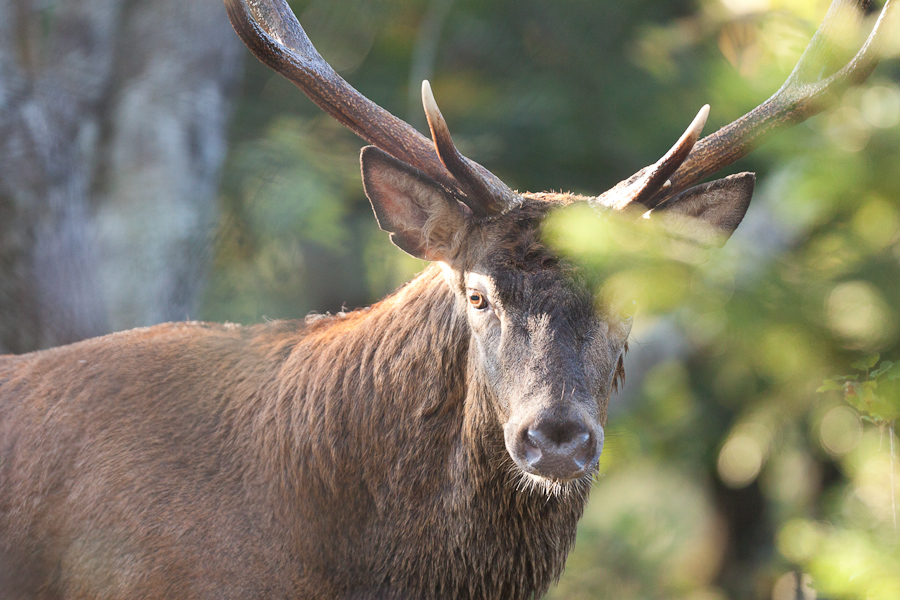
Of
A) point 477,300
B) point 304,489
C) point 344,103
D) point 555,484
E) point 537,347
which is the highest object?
point 344,103

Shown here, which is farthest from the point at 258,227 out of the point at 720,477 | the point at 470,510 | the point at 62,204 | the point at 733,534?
the point at 733,534

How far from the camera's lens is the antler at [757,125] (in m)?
2.58

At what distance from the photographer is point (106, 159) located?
244 inches

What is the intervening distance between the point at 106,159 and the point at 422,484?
14.4 ft

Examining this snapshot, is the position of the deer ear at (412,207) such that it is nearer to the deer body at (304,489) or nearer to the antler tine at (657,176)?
the deer body at (304,489)

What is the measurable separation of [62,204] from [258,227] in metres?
1.44

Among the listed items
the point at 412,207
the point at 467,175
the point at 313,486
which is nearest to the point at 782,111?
the point at 467,175

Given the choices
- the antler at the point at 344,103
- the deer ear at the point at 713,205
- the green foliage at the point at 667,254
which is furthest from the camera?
the antler at the point at 344,103

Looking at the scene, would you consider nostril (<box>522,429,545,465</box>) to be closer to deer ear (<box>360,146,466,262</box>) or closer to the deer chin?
the deer chin

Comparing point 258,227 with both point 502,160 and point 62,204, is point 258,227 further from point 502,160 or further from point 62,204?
point 502,160

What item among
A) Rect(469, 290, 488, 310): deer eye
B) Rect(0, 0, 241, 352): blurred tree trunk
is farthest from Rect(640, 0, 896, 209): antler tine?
Rect(0, 0, 241, 352): blurred tree trunk

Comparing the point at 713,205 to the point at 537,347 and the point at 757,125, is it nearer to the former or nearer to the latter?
the point at 757,125

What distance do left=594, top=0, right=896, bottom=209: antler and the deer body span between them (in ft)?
2.85

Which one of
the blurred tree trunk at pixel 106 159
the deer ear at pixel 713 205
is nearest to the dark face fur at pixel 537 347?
the deer ear at pixel 713 205
